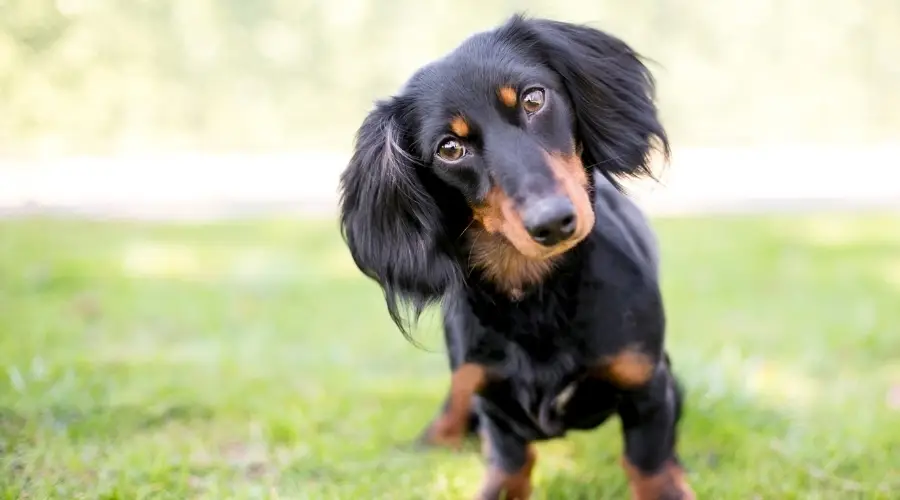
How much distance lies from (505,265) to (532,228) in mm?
333

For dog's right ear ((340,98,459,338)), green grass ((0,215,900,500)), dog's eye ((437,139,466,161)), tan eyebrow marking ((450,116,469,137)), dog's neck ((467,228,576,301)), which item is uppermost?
tan eyebrow marking ((450,116,469,137))

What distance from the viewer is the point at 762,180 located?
6938 millimetres

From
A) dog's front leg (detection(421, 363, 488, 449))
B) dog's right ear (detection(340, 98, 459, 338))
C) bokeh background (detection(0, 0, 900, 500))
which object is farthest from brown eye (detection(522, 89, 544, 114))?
dog's front leg (detection(421, 363, 488, 449))

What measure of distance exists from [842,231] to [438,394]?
3437mm

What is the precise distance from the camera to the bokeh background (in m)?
2.71

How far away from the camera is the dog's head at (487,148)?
6.63 feet

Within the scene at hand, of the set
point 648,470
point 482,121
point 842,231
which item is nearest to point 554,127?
point 482,121

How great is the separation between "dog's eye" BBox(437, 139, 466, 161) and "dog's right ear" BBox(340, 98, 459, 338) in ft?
0.27

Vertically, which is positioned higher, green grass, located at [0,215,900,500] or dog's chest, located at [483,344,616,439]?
dog's chest, located at [483,344,616,439]

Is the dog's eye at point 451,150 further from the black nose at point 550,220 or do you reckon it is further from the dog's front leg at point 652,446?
the dog's front leg at point 652,446

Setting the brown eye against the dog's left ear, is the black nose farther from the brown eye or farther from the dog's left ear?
the dog's left ear

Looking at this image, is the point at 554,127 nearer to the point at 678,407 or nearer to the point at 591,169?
the point at 591,169

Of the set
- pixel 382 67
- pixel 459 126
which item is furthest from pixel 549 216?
pixel 382 67

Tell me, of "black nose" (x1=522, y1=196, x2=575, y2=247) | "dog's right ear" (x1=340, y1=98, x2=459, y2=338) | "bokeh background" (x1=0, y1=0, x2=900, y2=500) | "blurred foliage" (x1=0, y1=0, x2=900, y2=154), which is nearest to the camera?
"black nose" (x1=522, y1=196, x2=575, y2=247)
